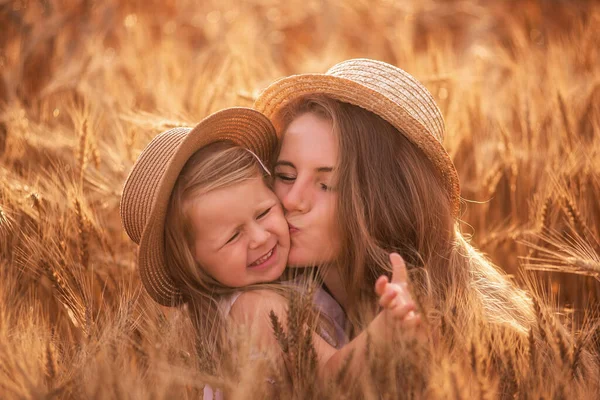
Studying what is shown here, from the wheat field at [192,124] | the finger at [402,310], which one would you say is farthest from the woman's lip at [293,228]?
the finger at [402,310]

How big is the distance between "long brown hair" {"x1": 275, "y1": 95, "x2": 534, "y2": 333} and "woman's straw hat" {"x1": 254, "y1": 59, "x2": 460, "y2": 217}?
0.06 m

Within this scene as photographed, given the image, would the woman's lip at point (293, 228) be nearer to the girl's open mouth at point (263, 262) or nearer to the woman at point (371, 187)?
the woman at point (371, 187)

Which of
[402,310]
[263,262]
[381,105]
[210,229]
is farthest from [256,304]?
Result: [381,105]

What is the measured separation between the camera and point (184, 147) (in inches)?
71.1

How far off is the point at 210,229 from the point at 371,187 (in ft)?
1.81

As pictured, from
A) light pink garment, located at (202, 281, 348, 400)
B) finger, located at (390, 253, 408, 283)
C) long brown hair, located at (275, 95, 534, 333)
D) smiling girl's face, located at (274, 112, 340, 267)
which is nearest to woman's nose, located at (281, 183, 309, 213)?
smiling girl's face, located at (274, 112, 340, 267)

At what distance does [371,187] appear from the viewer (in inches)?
80.4

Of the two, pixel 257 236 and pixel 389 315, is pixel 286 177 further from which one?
pixel 389 315

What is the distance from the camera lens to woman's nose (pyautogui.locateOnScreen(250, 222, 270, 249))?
Answer: 6.03ft

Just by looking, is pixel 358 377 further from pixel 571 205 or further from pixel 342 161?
pixel 571 205

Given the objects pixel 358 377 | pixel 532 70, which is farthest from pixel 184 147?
pixel 532 70

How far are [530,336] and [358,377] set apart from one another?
0.41 m

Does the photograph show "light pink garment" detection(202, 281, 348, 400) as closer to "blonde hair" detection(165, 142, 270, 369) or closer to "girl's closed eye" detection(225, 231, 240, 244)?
"blonde hair" detection(165, 142, 270, 369)

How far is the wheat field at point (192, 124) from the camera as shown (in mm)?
1386
